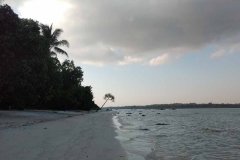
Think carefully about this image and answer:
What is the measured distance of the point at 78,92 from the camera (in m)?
62.1

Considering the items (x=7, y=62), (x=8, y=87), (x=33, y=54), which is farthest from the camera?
(x=33, y=54)

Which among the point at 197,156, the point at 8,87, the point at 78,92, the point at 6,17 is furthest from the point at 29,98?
the point at 78,92

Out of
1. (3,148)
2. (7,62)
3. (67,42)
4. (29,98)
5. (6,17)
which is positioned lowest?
(3,148)

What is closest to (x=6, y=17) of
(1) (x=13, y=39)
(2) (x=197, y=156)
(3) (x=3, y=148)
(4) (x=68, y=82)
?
(1) (x=13, y=39)

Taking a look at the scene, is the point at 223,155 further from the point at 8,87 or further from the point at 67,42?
the point at 67,42

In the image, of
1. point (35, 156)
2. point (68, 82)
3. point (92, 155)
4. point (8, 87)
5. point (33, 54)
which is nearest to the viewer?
point (35, 156)

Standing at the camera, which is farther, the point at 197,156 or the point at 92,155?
the point at 197,156

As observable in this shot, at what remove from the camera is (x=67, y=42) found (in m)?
47.2

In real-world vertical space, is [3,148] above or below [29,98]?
below

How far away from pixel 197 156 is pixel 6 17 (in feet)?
65.5

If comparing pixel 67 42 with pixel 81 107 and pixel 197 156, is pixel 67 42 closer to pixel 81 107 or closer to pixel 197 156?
pixel 81 107

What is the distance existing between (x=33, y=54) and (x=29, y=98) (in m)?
5.35

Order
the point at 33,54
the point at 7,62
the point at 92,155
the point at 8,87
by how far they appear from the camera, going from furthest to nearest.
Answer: the point at 33,54, the point at 8,87, the point at 7,62, the point at 92,155

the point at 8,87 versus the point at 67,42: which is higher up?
the point at 67,42
